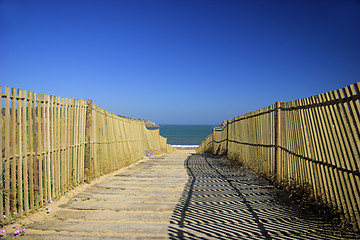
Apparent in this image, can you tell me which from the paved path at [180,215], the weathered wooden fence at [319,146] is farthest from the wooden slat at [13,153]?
the weathered wooden fence at [319,146]

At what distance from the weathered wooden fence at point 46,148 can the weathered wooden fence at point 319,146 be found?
4.19 meters

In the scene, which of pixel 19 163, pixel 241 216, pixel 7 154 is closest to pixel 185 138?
pixel 241 216

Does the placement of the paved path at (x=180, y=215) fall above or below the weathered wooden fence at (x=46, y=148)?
below

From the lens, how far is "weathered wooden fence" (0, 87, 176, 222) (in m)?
3.51

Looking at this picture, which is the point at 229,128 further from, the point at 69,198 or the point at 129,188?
the point at 69,198

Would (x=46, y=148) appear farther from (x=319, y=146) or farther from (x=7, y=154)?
(x=319, y=146)

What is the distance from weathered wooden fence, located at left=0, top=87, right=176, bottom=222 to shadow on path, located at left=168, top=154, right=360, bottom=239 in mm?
2104

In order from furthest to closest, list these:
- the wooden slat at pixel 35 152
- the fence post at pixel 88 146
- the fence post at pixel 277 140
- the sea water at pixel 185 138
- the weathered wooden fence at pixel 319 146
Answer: the sea water at pixel 185 138 → the fence post at pixel 88 146 → the fence post at pixel 277 140 → the wooden slat at pixel 35 152 → the weathered wooden fence at pixel 319 146

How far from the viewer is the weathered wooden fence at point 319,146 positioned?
10.7 ft

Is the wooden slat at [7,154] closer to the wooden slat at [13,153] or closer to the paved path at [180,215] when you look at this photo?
the wooden slat at [13,153]

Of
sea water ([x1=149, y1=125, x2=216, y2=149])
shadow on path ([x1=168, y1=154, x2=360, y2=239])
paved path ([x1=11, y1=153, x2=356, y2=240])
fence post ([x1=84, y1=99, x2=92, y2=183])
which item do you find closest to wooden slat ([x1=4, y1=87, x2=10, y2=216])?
paved path ([x1=11, y1=153, x2=356, y2=240])

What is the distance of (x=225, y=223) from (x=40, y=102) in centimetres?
327

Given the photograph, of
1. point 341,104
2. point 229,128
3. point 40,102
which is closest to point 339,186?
point 341,104

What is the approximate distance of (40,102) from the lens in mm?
4152
